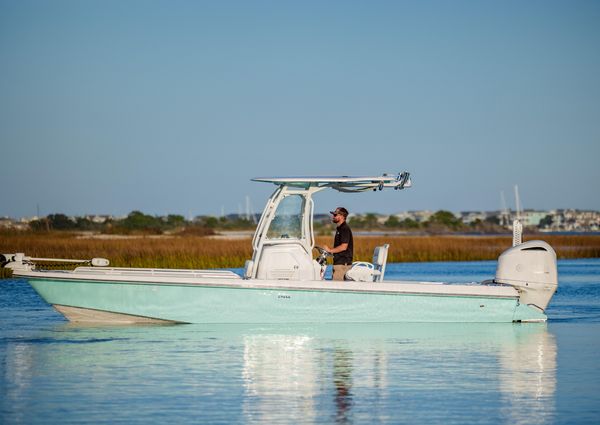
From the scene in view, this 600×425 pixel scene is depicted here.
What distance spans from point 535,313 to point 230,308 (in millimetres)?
4796

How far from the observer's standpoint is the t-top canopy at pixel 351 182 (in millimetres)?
17547

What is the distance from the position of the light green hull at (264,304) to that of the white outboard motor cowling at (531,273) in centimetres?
47

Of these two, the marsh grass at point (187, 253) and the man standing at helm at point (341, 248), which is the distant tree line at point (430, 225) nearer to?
the marsh grass at point (187, 253)

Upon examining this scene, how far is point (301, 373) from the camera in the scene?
13.4 meters

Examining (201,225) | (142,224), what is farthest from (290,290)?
(201,225)

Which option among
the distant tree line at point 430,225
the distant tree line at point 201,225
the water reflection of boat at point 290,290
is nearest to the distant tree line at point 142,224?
the distant tree line at point 201,225

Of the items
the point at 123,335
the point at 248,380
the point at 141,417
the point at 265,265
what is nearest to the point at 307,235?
the point at 265,265

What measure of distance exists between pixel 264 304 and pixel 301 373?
3726 millimetres

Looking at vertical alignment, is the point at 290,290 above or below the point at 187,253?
below

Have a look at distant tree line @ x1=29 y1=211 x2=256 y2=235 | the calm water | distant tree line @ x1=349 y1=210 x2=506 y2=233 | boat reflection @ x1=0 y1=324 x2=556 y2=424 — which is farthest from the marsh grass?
distant tree line @ x1=349 y1=210 x2=506 y2=233

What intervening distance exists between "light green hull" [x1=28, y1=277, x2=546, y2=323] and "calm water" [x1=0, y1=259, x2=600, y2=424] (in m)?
0.19

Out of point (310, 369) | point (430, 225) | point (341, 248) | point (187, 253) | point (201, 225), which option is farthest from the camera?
point (430, 225)

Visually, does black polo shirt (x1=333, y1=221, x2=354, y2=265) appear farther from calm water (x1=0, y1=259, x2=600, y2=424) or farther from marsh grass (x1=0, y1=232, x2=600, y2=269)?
marsh grass (x1=0, y1=232, x2=600, y2=269)

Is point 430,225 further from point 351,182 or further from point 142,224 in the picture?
point 351,182
